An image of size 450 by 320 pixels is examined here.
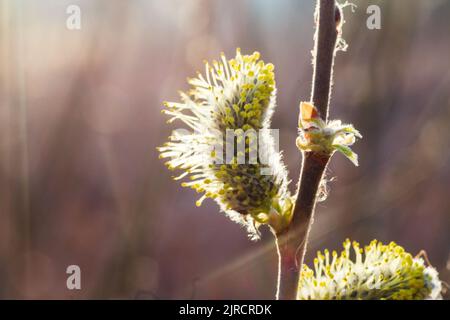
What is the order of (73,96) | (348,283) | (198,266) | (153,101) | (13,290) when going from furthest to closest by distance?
(153,101) < (198,266) < (73,96) < (13,290) < (348,283)

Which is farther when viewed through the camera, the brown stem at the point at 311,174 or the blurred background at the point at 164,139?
the blurred background at the point at 164,139

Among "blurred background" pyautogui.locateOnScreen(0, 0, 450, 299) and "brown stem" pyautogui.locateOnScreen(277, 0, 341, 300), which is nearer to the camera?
"brown stem" pyautogui.locateOnScreen(277, 0, 341, 300)

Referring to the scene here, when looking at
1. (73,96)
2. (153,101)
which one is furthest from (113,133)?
(73,96)

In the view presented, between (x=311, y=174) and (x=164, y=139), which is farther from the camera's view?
(x=164, y=139)

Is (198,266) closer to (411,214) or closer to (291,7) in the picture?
(411,214)
